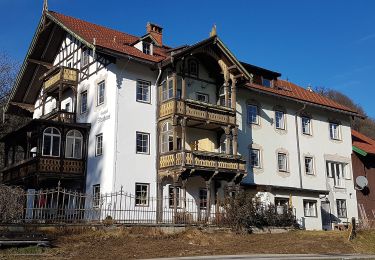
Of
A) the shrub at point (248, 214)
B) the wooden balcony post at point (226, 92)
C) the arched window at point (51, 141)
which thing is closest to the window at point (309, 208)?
the shrub at point (248, 214)

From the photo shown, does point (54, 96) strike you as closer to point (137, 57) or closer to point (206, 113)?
point (137, 57)

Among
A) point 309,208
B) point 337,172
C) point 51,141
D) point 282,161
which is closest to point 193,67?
point 282,161

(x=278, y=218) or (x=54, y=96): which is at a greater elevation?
(x=54, y=96)

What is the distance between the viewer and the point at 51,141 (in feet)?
92.2

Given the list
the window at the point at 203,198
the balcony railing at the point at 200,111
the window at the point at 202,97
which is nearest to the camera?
the balcony railing at the point at 200,111

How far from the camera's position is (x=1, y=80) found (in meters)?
44.1

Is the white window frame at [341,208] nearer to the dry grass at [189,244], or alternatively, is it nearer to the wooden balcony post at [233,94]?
the dry grass at [189,244]

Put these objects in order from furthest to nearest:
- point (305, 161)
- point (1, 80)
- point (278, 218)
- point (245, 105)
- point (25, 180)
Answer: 1. point (1, 80)
2. point (305, 161)
3. point (245, 105)
4. point (25, 180)
5. point (278, 218)

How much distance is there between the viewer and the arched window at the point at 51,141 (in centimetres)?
2792

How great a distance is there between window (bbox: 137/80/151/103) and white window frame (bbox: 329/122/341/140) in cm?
1642

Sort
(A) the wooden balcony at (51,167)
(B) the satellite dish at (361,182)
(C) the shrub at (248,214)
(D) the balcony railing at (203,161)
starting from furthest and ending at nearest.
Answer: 1. (B) the satellite dish at (361,182)
2. (A) the wooden balcony at (51,167)
3. (D) the balcony railing at (203,161)
4. (C) the shrub at (248,214)

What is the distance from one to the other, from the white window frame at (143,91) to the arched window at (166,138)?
186 cm

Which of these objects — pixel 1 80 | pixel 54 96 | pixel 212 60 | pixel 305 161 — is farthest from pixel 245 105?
pixel 1 80

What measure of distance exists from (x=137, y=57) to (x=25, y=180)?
394 inches
